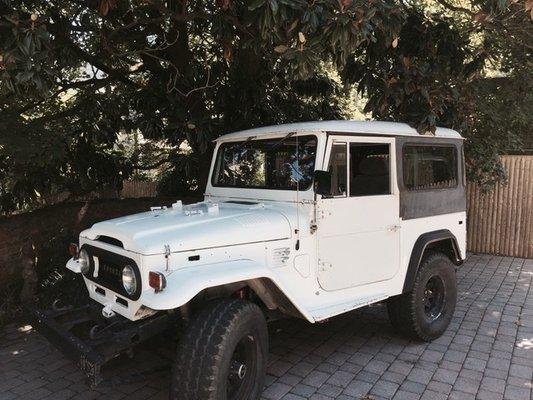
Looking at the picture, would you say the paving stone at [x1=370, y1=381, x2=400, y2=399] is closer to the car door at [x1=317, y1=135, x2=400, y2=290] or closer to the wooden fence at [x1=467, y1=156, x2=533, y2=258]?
the car door at [x1=317, y1=135, x2=400, y2=290]

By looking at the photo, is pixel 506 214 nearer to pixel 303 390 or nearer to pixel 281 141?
pixel 281 141

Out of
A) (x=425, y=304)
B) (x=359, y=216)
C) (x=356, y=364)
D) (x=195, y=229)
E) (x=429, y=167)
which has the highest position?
(x=429, y=167)

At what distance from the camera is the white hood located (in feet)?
10.0

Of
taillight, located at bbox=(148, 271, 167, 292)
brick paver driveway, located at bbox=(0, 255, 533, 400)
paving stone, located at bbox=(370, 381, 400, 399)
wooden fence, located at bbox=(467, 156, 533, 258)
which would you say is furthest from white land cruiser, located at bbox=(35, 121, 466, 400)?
wooden fence, located at bbox=(467, 156, 533, 258)

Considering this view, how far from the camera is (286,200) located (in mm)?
3916

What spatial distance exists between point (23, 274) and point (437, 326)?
15.7 ft

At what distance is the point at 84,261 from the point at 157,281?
104 cm

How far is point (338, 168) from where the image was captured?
3.83 m

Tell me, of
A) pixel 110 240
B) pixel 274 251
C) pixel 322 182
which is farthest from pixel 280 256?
pixel 110 240

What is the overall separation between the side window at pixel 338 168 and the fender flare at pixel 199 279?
998 millimetres

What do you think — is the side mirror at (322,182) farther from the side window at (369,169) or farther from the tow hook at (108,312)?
the tow hook at (108,312)

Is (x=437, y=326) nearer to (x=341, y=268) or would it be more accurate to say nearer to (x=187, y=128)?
(x=341, y=268)

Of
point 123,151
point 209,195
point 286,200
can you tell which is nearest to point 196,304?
point 286,200

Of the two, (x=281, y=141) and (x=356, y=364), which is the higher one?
(x=281, y=141)
